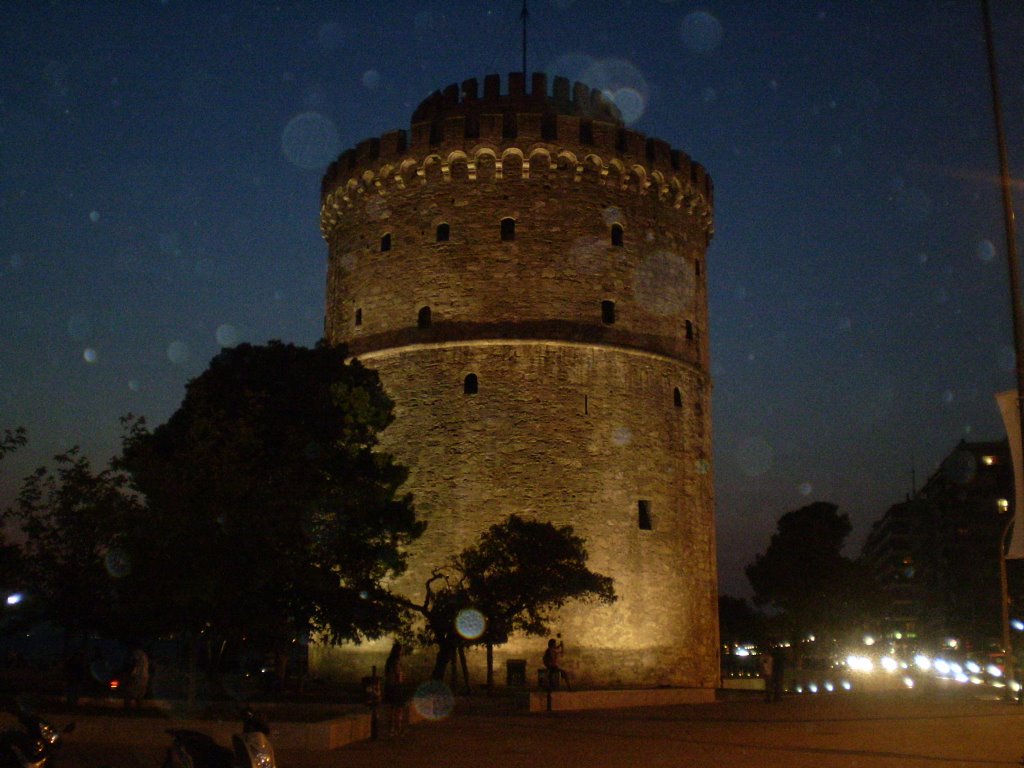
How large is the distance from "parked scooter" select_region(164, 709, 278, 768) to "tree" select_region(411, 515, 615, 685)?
12.7 m

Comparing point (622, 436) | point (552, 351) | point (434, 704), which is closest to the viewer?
point (434, 704)

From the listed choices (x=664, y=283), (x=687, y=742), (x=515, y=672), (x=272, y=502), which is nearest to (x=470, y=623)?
(x=515, y=672)

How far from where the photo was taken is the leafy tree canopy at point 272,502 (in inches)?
555

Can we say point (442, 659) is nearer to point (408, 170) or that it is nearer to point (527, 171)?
point (527, 171)

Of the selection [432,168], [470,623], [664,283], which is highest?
[432,168]

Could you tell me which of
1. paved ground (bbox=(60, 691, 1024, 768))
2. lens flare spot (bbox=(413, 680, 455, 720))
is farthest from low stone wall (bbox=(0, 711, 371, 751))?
lens flare spot (bbox=(413, 680, 455, 720))

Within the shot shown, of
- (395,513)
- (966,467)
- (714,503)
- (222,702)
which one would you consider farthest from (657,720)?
(966,467)

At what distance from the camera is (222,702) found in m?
16.3

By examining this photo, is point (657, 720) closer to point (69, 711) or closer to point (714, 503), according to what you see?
point (69, 711)

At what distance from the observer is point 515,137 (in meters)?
25.5

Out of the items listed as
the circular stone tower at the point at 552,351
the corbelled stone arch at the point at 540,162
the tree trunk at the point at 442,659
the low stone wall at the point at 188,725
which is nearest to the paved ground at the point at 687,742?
the low stone wall at the point at 188,725

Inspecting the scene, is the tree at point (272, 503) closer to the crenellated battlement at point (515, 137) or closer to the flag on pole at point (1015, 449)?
the crenellated battlement at point (515, 137)

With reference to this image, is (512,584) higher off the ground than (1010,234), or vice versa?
(1010,234)

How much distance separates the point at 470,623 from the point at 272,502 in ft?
23.6
